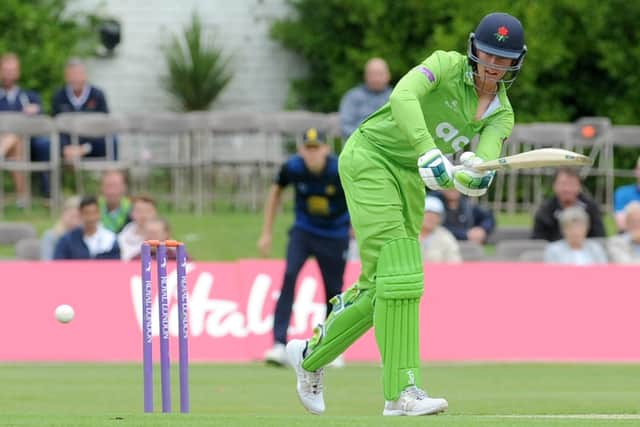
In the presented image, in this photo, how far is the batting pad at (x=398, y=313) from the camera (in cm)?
687

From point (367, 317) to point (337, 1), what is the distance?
51.2ft

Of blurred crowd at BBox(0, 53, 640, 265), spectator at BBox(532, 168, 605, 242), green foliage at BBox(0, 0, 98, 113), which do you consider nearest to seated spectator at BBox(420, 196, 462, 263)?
blurred crowd at BBox(0, 53, 640, 265)

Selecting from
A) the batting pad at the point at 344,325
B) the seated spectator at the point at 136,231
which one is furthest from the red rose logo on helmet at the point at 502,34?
the seated spectator at the point at 136,231

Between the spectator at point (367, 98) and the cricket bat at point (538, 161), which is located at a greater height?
the cricket bat at point (538, 161)

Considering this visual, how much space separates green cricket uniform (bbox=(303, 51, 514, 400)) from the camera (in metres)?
6.88

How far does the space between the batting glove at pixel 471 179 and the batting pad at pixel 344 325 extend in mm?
741

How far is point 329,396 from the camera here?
8.88 m

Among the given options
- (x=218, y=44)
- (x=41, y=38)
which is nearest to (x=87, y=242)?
(x=41, y=38)

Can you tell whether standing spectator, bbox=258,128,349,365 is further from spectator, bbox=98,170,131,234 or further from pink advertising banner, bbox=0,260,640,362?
spectator, bbox=98,170,131,234

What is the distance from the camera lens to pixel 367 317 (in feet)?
23.8

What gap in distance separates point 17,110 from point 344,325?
34.7 ft

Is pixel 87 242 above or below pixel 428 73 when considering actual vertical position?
below

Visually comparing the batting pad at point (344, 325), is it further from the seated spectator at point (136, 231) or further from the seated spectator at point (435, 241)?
the seated spectator at point (136, 231)

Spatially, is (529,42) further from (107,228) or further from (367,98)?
(107,228)
